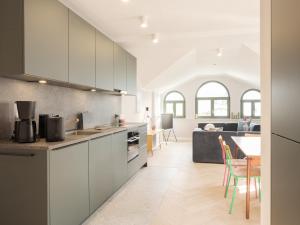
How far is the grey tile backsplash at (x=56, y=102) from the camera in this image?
7.48 ft

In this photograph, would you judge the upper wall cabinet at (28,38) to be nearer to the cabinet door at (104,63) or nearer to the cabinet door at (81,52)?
the cabinet door at (81,52)

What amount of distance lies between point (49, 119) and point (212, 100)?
788 centimetres

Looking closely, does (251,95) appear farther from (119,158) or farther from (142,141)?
(119,158)

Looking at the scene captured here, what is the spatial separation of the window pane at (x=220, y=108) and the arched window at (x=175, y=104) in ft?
4.23

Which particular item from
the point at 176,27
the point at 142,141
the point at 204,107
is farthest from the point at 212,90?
the point at 176,27

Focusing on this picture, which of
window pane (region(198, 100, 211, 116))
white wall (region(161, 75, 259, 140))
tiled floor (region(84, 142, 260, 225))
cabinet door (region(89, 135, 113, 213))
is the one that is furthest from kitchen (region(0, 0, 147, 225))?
window pane (region(198, 100, 211, 116))

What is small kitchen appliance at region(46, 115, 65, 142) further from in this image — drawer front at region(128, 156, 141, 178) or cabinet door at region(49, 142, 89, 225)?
drawer front at region(128, 156, 141, 178)

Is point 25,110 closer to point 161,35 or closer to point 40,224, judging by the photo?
point 40,224

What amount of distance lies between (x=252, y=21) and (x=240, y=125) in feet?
14.9

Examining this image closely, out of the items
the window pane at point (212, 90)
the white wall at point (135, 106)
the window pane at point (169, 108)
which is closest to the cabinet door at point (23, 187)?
the white wall at point (135, 106)

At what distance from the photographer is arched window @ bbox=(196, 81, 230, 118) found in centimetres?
930

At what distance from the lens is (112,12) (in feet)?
10.5

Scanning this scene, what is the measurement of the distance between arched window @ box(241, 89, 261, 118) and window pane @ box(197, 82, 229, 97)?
73 centimetres

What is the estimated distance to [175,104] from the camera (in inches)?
382
